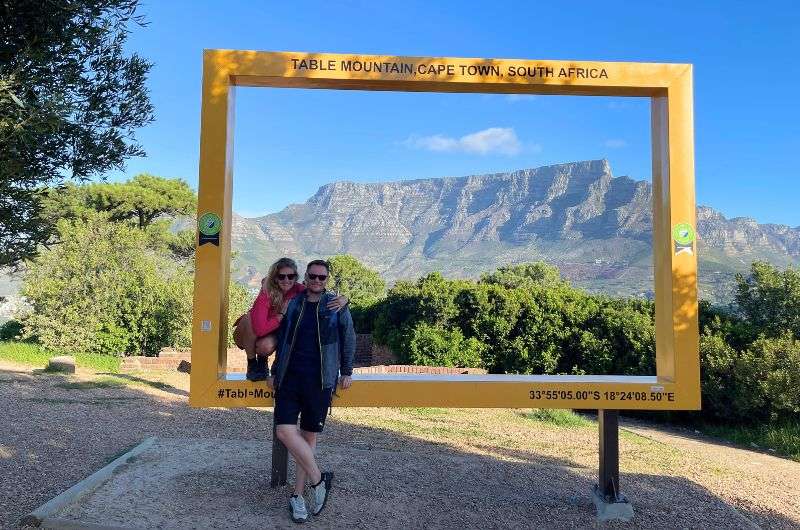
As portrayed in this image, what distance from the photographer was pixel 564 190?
10.2 meters

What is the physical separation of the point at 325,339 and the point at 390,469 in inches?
86.5

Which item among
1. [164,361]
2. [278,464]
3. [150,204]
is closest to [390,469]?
[278,464]

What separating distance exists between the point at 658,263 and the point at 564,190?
5.60 meters

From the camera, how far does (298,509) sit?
4.18 meters

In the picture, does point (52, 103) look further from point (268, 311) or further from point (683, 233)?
point (683, 233)

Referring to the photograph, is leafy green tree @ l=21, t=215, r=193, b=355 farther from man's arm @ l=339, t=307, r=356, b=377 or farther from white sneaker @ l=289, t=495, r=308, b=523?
man's arm @ l=339, t=307, r=356, b=377

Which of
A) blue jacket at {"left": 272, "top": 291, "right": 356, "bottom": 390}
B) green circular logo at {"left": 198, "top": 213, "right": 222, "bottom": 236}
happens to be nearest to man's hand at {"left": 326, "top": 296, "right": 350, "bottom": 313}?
blue jacket at {"left": 272, "top": 291, "right": 356, "bottom": 390}

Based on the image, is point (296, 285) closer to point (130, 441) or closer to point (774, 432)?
point (130, 441)

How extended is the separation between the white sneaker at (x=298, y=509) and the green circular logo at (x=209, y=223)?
6.69 feet

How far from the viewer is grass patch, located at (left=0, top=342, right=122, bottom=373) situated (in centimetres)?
1421

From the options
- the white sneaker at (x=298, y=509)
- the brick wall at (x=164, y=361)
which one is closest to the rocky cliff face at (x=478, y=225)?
the white sneaker at (x=298, y=509)

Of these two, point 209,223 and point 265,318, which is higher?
point 209,223

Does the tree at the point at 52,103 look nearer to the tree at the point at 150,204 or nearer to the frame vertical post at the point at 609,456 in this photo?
the frame vertical post at the point at 609,456

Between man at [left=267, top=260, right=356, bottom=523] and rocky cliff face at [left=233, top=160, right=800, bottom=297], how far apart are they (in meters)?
3.85
